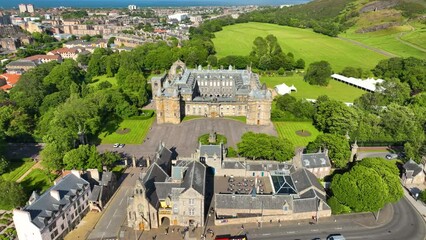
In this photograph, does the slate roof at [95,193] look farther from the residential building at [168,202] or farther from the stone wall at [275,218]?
the stone wall at [275,218]

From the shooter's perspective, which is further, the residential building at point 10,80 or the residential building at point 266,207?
the residential building at point 10,80

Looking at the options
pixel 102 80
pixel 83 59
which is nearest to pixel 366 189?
pixel 102 80

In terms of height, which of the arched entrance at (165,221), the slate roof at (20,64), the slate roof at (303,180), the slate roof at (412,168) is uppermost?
the slate roof at (20,64)

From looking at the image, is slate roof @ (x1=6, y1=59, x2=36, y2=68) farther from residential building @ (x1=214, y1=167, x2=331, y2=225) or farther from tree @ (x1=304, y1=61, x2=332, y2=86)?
residential building @ (x1=214, y1=167, x2=331, y2=225)

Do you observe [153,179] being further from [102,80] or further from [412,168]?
[102,80]

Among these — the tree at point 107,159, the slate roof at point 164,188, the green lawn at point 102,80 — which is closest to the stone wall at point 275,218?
the slate roof at point 164,188

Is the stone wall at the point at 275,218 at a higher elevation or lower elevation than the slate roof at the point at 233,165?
lower
